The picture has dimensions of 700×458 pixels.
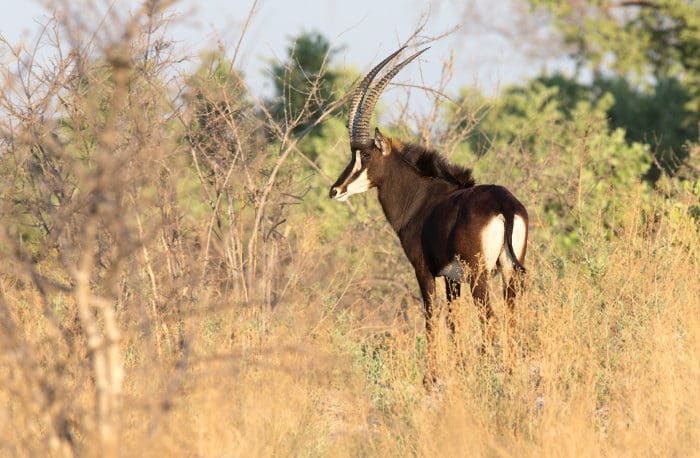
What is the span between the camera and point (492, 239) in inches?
272

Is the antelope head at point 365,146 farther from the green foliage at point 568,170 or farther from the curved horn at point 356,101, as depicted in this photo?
the green foliage at point 568,170

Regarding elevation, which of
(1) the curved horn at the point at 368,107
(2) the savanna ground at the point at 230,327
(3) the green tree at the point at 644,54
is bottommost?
(2) the savanna ground at the point at 230,327

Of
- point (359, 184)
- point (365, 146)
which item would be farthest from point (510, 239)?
point (365, 146)

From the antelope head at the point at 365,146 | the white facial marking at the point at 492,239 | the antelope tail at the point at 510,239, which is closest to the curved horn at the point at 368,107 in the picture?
the antelope head at the point at 365,146

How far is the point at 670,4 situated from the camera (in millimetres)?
21750

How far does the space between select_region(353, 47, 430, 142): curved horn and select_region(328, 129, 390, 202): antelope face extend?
0.11m

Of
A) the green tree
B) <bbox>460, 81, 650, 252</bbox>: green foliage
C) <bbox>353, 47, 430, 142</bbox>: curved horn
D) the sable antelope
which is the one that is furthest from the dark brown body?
the green tree

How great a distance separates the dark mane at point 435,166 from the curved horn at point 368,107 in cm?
38

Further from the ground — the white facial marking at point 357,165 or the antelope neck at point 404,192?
the white facial marking at point 357,165

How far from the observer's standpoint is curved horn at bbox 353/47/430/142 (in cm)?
827

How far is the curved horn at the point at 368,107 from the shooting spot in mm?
8266

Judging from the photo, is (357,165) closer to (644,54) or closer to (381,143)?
(381,143)

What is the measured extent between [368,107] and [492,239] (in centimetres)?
199

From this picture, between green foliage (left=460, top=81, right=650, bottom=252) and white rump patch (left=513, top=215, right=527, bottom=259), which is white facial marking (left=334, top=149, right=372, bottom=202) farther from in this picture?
green foliage (left=460, top=81, right=650, bottom=252)
